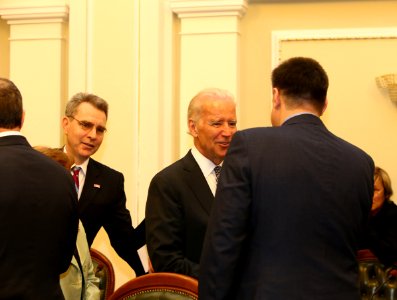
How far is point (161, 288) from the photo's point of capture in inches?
133

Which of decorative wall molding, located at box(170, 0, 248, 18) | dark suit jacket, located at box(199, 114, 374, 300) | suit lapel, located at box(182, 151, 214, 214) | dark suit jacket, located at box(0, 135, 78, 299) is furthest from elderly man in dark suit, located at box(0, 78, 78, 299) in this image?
decorative wall molding, located at box(170, 0, 248, 18)

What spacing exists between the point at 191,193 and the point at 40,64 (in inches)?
130

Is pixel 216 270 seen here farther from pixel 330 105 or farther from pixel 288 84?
pixel 330 105

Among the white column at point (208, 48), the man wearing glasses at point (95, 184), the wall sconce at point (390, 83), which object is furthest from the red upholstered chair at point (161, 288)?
the wall sconce at point (390, 83)

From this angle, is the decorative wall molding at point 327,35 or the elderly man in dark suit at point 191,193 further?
the decorative wall molding at point 327,35

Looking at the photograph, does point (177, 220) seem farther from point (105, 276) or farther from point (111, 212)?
point (111, 212)

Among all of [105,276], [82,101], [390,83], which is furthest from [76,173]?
[390,83]

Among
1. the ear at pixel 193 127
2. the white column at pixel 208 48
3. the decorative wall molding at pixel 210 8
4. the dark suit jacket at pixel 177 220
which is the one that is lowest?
the dark suit jacket at pixel 177 220

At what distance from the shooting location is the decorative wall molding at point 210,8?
6.49 m

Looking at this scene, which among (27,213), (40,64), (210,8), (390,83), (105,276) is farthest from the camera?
(40,64)

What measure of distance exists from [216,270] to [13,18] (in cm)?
459

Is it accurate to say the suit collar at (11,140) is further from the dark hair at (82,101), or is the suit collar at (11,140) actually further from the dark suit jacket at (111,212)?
the dark hair at (82,101)

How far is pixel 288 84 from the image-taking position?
3.15 metres

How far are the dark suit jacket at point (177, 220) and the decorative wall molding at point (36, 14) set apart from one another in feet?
10.6
